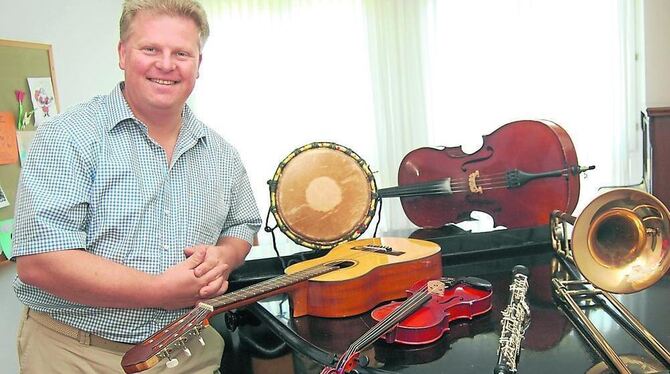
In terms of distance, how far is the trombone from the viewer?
4.64ft

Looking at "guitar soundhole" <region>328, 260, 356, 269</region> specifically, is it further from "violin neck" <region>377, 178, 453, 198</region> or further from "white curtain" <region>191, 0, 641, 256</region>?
"white curtain" <region>191, 0, 641, 256</region>

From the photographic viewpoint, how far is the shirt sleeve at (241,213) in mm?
1725

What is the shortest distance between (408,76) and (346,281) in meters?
2.82

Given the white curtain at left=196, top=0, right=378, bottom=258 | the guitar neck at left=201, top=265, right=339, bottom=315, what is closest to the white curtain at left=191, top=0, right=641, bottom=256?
the white curtain at left=196, top=0, right=378, bottom=258

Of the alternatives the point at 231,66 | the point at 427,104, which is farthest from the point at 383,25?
the point at 231,66

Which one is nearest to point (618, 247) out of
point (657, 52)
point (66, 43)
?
point (66, 43)

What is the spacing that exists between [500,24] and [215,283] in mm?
3351

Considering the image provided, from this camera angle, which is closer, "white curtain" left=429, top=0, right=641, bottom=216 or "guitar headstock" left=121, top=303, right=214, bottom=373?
"guitar headstock" left=121, top=303, right=214, bottom=373

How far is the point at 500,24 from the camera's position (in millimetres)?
4051

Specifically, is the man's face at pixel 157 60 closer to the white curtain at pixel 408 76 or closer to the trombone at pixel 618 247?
the trombone at pixel 618 247

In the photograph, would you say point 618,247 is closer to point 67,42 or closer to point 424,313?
point 424,313

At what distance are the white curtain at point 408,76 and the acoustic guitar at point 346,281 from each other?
233cm

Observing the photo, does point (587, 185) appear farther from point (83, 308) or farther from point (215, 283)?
point (83, 308)

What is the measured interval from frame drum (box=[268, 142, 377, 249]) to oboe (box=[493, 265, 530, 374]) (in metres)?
0.59
